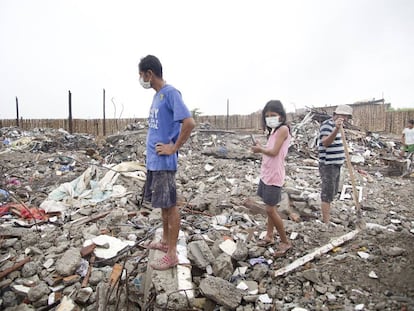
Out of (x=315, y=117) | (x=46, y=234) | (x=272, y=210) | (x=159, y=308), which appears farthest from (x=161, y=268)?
(x=315, y=117)

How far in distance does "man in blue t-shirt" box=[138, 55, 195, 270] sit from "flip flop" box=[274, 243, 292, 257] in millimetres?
979

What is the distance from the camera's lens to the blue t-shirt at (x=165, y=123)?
2.22 m

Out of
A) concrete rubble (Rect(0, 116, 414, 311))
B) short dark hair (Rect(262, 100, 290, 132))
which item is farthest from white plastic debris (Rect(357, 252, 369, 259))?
short dark hair (Rect(262, 100, 290, 132))

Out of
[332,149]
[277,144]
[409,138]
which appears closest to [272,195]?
[277,144]

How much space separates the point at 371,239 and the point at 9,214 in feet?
15.2

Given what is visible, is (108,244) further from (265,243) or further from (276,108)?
(276,108)

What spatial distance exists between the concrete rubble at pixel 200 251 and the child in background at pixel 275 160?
35 centimetres

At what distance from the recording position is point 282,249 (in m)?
2.72

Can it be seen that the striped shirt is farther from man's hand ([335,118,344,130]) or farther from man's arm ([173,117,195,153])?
man's arm ([173,117,195,153])

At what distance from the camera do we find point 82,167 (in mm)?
7465

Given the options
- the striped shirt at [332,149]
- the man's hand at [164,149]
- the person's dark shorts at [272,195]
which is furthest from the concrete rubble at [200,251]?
the man's hand at [164,149]

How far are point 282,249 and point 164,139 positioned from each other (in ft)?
4.97

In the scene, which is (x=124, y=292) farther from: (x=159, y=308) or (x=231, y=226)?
(x=231, y=226)

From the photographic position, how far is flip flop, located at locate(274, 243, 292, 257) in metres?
2.69
